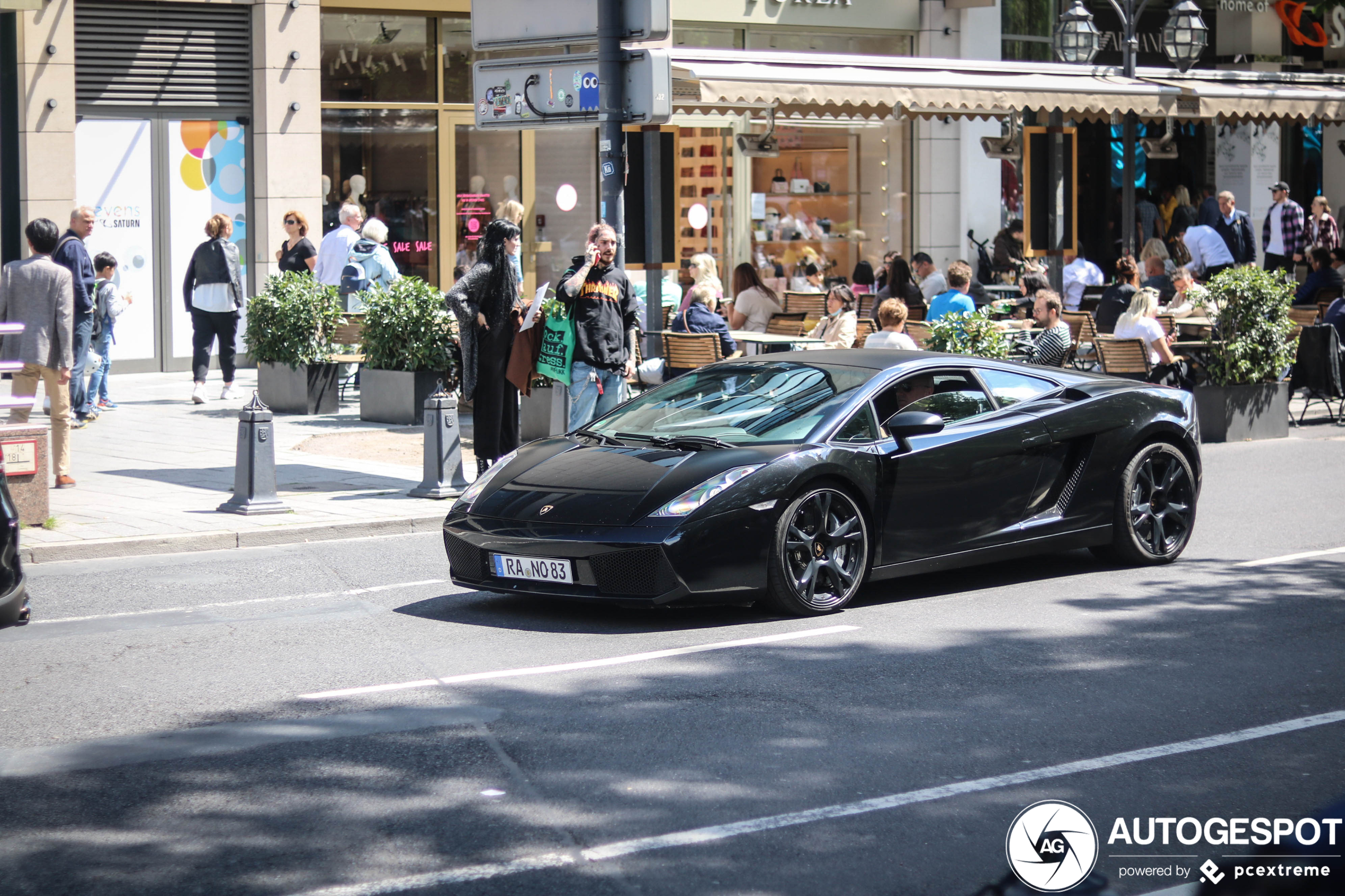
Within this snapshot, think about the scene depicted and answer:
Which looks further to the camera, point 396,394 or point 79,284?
point 396,394

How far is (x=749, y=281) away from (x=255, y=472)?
763cm

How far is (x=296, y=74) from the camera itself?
21047mm

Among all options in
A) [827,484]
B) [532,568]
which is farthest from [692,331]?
[532,568]

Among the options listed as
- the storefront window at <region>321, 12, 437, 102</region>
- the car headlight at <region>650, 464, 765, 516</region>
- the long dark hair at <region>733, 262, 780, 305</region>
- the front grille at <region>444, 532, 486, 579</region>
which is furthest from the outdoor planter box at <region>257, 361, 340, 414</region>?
the car headlight at <region>650, 464, 765, 516</region>

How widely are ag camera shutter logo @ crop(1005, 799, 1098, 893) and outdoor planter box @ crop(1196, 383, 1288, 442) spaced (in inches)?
441

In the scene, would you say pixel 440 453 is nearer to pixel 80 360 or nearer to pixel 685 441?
pixel 685 441

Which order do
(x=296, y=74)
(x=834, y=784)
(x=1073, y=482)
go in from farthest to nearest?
(x=296, y=74), (x=1073, y=482), (x=834, y=784)

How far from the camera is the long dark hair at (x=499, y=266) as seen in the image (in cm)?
1254

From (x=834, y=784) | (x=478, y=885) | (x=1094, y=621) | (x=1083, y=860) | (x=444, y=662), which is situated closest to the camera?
(x=1083, y=860)

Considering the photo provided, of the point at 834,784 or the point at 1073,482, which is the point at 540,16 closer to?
the point at 1073,482

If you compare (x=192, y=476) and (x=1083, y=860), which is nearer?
(x=1083, y=860)

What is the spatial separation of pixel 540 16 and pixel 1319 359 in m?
8.60

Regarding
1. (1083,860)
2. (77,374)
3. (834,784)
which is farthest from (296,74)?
(1083,860)

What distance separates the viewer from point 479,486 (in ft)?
27.7
